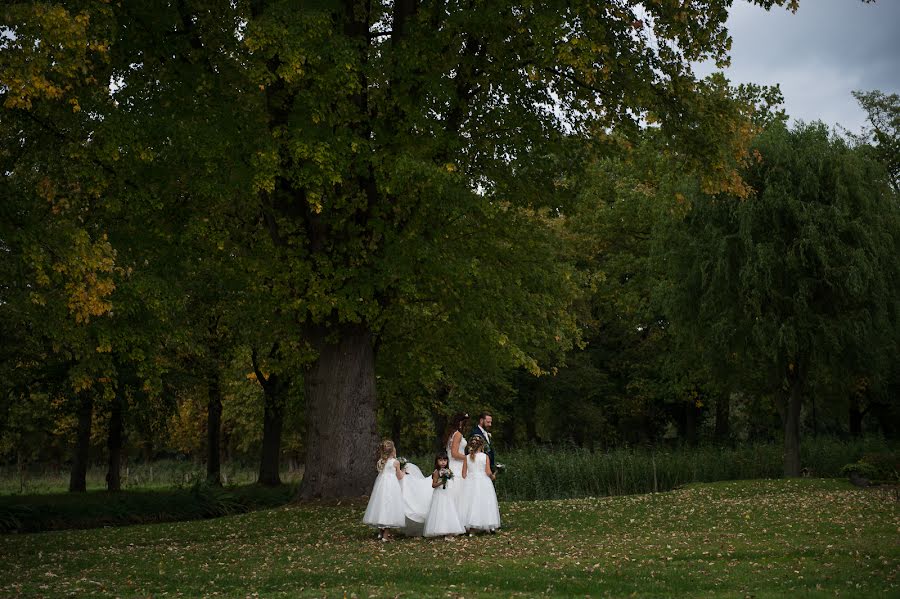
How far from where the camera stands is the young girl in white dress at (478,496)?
15.8 m

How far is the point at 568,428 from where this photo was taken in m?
45.5

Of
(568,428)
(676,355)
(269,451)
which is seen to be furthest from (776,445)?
(269,451)

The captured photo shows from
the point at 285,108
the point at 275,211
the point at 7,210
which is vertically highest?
the point at 285,108

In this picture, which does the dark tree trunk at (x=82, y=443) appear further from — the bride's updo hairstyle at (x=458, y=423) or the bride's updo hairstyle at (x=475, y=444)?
the bride's updo hairstyle at (x=475, y=444)

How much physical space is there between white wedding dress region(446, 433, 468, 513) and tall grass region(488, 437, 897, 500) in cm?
1012

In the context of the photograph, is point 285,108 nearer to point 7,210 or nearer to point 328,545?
point 7,210

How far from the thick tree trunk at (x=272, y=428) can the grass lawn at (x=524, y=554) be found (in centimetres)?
1226

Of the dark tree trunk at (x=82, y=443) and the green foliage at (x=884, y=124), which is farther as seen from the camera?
the green foliage at (x=884, y=124)

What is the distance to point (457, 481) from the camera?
16.2 meters

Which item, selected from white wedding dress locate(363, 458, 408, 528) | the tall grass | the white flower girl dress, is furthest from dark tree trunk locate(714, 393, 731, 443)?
white wedding dress locate(363, 458, 408, 528)

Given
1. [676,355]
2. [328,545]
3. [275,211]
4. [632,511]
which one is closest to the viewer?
[328,545]

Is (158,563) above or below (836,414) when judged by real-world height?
below

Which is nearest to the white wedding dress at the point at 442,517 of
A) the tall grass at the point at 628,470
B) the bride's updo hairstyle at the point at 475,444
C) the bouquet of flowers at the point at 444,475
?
the bouquet of flowers at the point at 444,475

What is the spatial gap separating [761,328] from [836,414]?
42.3 feet
